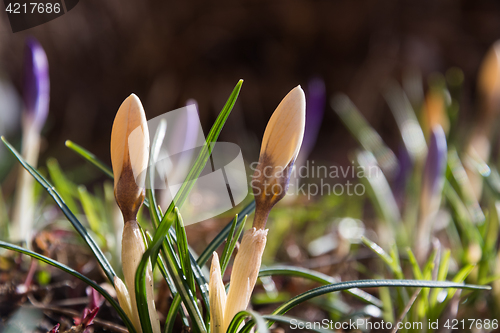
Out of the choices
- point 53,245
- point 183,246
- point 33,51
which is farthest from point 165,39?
point 183,246

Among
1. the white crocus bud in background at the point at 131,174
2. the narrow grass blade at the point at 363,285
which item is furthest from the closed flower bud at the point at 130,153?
the narrow grass blade at the point at 363,285

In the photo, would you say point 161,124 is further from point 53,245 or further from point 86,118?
point 86,118

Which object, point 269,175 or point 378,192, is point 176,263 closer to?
point 269,175

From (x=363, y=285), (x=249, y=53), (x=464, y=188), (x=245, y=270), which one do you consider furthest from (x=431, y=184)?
(x=249, y=53)

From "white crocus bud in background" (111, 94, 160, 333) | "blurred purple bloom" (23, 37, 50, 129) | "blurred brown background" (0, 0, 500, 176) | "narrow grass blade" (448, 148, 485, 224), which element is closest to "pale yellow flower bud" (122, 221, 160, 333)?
"white crocus bud in background" (111, 94, 160, 333)

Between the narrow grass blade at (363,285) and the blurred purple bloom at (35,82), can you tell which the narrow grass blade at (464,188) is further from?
the blurred purple bloom at (35,82)
